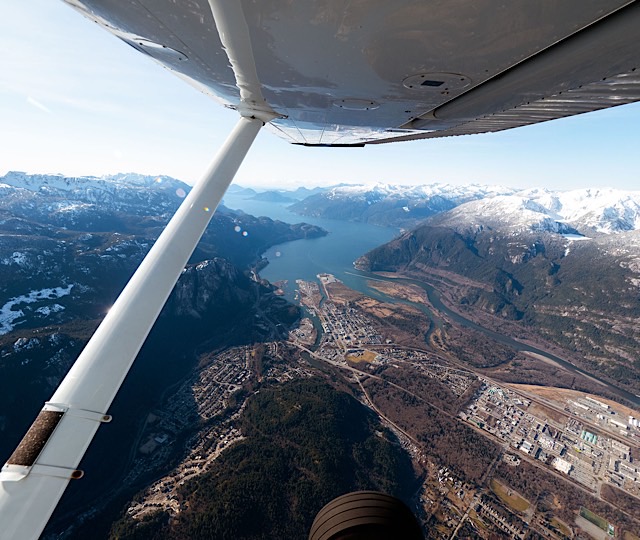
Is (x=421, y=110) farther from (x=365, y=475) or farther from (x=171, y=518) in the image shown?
(x=365, y=475)

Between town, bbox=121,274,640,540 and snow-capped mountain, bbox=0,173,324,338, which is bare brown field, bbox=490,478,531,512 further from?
snow-capped mountain, bbox=0,173,324,338

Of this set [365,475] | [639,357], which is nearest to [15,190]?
[365,475]

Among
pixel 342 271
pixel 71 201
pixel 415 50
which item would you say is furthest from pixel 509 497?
pixel 71 201

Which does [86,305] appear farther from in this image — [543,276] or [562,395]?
[543,276]

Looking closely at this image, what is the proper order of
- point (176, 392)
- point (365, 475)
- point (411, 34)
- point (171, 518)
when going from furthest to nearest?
point (176, 392) → point (365, 475) → point (171, 518) → point (411, 34)

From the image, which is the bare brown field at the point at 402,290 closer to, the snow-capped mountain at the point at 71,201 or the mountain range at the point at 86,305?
the mountain range at the point at 86,305

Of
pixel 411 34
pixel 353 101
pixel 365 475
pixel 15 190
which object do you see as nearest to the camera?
pixel 411 34
